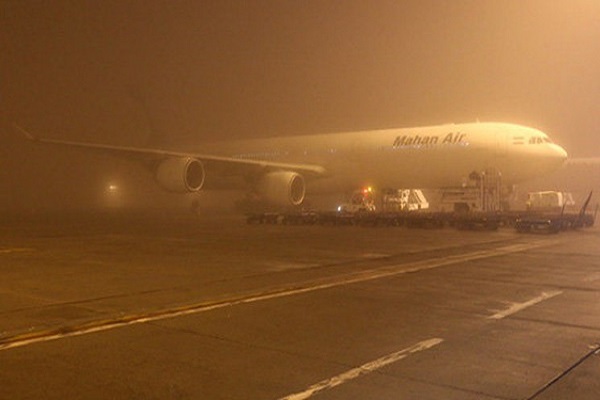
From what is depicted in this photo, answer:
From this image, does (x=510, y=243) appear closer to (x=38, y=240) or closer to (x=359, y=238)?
(x=359, y=238)

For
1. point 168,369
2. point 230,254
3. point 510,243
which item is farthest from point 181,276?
point 510,243

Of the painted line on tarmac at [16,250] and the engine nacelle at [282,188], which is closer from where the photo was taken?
the painted line on tarmac at [16,250]

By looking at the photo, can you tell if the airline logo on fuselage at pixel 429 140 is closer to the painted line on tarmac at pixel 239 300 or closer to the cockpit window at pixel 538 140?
the cockpit window at pixel 538 140

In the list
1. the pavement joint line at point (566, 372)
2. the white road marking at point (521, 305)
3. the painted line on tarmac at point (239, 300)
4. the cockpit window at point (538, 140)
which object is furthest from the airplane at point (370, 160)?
the pavement joint line at point (566, 372)

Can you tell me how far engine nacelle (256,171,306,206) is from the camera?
2908cm

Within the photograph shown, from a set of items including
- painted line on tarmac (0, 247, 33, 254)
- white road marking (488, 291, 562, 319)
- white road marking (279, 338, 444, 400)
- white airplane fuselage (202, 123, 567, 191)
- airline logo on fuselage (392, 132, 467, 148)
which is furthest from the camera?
airline logo on fuselage (392, 132, 467, 148)

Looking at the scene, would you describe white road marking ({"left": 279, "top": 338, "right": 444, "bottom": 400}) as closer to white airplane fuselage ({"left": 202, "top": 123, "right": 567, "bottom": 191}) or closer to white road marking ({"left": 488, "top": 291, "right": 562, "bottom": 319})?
white road marking ({"left": 488, "top": 291, "right": 562, "bottom": 319})

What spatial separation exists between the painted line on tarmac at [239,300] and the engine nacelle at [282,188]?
1438 cm

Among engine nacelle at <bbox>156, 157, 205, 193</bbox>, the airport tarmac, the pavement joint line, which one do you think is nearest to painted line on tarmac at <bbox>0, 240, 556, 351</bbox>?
the airport tarmac

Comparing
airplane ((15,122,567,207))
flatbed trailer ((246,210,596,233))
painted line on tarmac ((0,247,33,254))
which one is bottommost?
painted line on tarmac ((0,247,33,254))

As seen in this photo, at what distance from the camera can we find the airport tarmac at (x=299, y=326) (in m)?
5.07

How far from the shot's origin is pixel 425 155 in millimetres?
28125

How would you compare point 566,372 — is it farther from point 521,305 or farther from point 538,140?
point 538,140

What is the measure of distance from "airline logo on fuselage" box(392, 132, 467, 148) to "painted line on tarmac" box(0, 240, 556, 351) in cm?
1239
